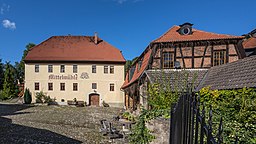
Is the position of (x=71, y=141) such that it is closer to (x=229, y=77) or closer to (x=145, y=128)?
(x=145, y=128)

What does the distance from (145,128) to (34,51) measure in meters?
Answer: 27.4

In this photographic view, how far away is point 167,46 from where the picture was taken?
48.4 ft

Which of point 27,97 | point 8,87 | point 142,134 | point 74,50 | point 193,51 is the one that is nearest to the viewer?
point 142,134

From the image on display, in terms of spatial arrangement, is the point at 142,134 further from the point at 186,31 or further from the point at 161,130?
the point at 186,31

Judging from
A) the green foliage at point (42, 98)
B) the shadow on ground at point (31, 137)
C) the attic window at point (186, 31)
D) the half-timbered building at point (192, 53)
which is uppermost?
the attic window at point (186, 31)

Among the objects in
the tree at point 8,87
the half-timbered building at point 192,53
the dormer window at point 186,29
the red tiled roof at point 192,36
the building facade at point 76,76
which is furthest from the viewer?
the tree at point 8,87

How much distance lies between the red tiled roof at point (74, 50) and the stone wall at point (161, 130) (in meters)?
22.3

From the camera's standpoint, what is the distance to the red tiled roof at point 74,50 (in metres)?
28.3

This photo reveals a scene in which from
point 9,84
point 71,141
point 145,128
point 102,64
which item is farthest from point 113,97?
point 9,84

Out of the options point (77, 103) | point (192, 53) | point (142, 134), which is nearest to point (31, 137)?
point (142, 134)

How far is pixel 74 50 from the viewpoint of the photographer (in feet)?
97.5

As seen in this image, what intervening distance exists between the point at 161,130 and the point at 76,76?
23252 mm

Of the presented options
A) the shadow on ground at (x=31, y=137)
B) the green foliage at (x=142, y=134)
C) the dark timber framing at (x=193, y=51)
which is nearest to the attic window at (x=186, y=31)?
the dark timber framing at (x=193, y=51)

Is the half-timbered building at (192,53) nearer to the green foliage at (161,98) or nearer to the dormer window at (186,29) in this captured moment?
the dormer window at (186,29)
